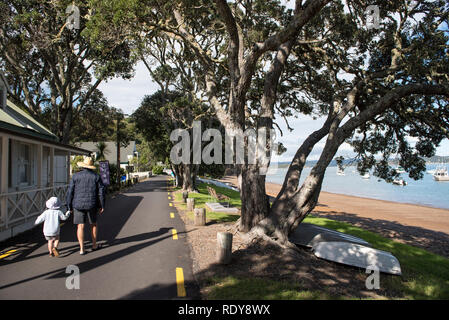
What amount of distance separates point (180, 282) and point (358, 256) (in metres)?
4.29

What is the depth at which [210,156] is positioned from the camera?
91.5 feet

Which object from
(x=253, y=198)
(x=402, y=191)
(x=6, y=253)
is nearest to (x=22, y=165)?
(x=6, y=253)

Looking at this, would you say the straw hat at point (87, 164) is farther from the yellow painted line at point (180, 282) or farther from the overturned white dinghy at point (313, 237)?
the overturned white dinghy at point (313, 237)

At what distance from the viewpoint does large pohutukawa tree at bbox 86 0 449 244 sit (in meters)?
7.50

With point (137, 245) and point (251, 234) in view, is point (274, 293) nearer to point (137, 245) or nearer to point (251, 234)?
point (251, 234)

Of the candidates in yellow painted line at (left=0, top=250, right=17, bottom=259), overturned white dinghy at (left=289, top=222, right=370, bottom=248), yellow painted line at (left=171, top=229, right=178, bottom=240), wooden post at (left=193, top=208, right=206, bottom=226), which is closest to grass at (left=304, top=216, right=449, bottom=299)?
overturned white dinghy at (left=289, top=222, right=370, bottom=248)

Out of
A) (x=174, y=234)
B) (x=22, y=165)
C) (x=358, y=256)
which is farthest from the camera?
(x=22, y=165)

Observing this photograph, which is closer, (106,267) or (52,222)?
(106,267)

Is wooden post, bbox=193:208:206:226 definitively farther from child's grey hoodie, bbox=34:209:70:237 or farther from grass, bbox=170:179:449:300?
grass, bbox=170:179:449:300

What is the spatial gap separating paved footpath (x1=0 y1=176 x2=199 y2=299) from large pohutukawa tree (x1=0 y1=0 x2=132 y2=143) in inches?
307

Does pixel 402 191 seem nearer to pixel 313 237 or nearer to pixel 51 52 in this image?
pixel 313 237

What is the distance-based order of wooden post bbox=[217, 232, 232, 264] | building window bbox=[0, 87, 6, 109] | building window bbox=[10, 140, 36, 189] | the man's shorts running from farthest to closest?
building window bbox=[0, 87, 6, 109]
building window bbox=[10, 140, 36, 189]
the man's shorts
wooden post bbox=[217, 232, 232, 264]

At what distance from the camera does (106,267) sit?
5.71 metres
